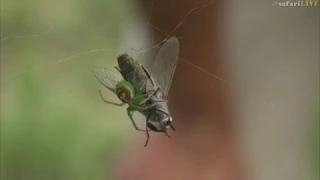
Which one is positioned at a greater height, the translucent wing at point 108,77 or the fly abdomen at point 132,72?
the fly abdomen at point 132,72

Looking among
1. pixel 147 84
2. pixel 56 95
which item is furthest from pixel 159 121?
pixel 56 95

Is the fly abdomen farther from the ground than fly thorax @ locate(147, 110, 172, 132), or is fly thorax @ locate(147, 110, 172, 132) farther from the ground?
the fly abdomen

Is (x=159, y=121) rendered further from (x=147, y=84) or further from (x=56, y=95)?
(x=56, y=95)

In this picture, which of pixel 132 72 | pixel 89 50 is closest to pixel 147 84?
pixel 132 72

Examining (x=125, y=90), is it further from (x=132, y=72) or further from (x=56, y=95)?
(x=56, y=95)
